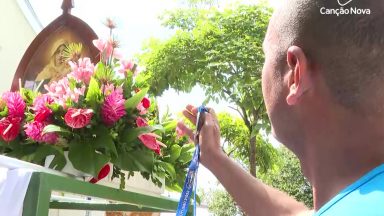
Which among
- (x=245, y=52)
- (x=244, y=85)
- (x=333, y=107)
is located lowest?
(x=333, y=107)

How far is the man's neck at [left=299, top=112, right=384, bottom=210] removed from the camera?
80 centimetres

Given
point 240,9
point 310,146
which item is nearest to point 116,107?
point 310,146

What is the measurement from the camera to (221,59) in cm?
632

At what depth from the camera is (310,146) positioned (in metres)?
0.87

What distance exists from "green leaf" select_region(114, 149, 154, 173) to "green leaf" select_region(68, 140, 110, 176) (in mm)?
69

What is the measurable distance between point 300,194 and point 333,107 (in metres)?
14.7

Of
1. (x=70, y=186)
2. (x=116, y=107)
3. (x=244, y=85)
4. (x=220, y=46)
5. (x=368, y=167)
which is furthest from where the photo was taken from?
(x=220, y=46)

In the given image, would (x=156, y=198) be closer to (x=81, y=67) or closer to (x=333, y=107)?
(x=81, y=67)

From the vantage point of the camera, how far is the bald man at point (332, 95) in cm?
80

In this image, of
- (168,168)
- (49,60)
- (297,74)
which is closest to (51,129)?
(168,168)

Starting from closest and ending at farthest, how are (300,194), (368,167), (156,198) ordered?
(368,167)
(156,198)
(300,194)
